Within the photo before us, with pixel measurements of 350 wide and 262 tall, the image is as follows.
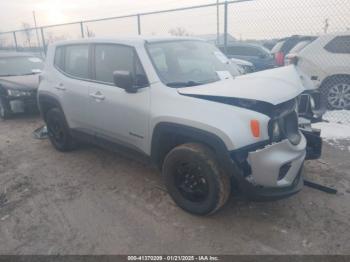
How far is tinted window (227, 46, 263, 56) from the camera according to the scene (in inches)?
437

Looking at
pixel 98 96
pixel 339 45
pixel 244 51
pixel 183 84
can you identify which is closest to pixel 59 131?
pixel 98 96

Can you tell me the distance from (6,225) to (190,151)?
2144mm

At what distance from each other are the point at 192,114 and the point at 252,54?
8.78 m

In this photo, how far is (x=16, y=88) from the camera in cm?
752

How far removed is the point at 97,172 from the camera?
4703 millimetres

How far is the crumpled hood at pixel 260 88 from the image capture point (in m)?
2.97

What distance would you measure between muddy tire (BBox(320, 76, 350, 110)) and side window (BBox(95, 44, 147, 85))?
4932mm

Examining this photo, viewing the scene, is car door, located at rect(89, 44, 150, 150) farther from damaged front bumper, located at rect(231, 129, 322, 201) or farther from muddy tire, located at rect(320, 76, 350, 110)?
muddy tire, located at rect(320, 76, 350, 110)

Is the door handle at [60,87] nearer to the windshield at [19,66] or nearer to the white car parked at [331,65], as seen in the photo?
the windshield at [19,66]

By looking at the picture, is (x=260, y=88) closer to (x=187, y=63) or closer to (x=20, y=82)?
(x=187, y=63)

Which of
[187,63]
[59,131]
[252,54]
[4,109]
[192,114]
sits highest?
[187,63]

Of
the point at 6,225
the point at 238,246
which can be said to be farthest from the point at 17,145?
the point at 238,246

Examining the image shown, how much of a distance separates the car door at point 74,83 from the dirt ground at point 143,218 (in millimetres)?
801

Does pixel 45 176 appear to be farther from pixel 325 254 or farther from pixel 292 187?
pixel 325 254
